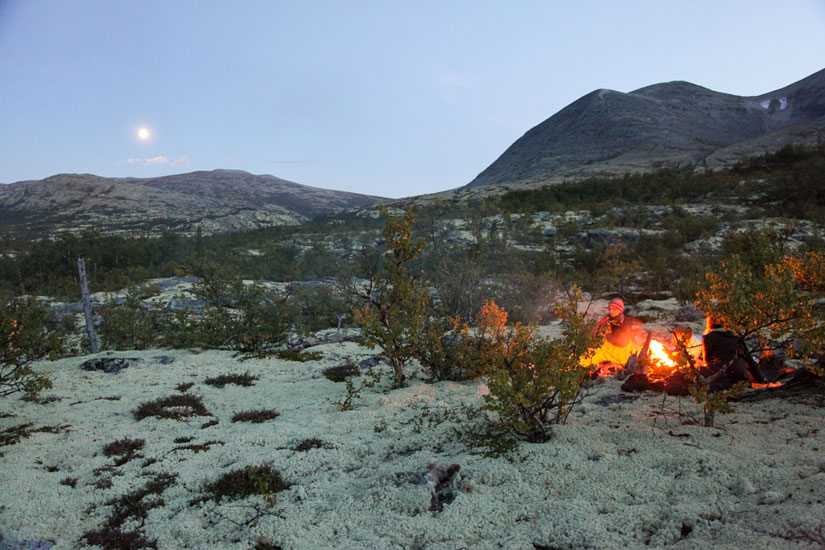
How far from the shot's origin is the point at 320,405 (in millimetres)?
10039

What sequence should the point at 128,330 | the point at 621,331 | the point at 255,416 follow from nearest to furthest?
the point at 255,416 < the point at 621,331 < the point at 128,330

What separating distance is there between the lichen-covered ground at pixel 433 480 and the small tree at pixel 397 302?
1.76m

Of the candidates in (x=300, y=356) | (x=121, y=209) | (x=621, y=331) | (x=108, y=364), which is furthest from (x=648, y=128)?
(x=121, y=209)

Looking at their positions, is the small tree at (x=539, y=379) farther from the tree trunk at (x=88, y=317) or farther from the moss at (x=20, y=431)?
the tree trunk at (x=88, y=317)

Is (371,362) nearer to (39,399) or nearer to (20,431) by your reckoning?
(20,431)

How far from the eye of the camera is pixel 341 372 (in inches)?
513


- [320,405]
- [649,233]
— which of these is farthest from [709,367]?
[649,233]

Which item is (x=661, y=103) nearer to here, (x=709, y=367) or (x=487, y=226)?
(x=487, y=226)

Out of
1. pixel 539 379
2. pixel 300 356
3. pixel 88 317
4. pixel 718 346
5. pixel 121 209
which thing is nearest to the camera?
pixel 539 379

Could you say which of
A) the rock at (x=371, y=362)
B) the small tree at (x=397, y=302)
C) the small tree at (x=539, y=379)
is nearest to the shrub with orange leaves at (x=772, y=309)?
the small tree at (x=539, y=379)

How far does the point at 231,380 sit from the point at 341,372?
3263 mm

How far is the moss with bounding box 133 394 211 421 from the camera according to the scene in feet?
31.5

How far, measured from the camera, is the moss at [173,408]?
9602 mm

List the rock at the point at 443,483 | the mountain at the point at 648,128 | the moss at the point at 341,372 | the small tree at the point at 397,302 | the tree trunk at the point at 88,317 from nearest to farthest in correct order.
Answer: the rock at the point at 443,483, the small tree at the point at 397,302, the moss at the point at 341,372, the tree trunk at the point at 88,317, the mountain at the point at 648,128
